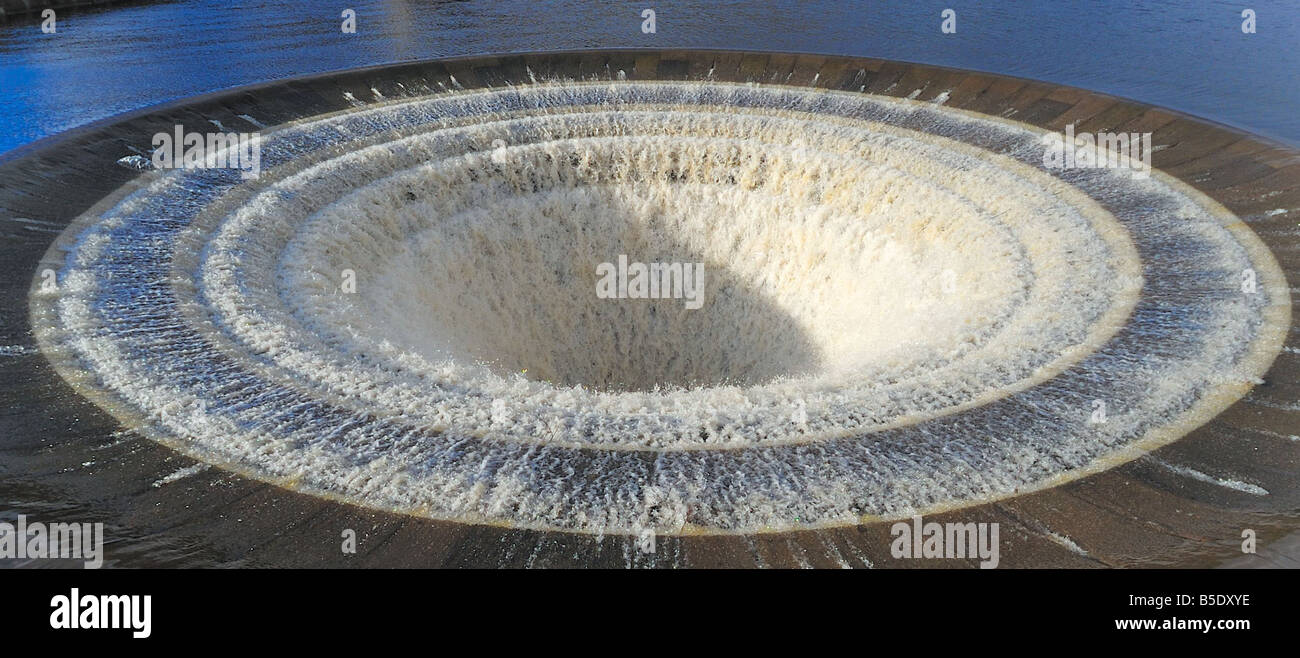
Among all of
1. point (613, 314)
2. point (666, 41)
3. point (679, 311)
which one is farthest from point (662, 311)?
point (666, 41)

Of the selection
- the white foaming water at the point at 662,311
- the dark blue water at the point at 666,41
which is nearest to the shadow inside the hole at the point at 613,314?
the white foaming water at the point at 662,311

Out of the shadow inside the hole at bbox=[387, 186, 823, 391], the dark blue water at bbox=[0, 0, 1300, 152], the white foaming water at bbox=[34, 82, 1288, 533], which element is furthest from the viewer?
the dark blue water at bbox=[0, 0, 1300, 152]

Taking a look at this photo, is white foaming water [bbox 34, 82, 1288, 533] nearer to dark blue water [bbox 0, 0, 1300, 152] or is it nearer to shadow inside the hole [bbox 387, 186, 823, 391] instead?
shadow inside the hole [bbox 387, 186, 823, 391]

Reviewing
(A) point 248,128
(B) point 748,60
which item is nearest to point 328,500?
(A) point 248,128

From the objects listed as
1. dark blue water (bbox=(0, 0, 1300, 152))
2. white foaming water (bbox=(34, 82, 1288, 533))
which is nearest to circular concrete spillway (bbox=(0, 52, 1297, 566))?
white foaming water (bbox=(34, 82, 1288, 533))

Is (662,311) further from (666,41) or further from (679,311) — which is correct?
(666,41)
